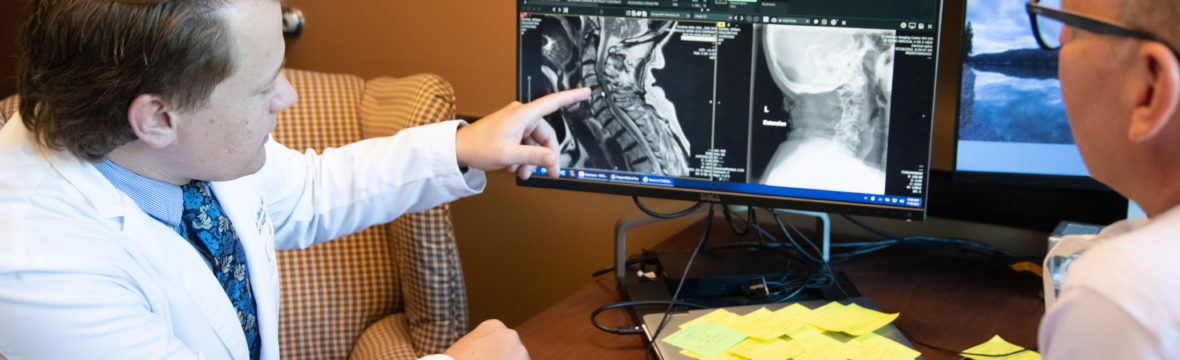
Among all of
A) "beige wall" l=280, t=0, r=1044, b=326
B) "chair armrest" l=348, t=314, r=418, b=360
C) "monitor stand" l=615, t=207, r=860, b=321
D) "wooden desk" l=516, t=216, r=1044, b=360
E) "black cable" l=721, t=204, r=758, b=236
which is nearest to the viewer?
"wooden desk" l=516, t=216, r=1044, b=360

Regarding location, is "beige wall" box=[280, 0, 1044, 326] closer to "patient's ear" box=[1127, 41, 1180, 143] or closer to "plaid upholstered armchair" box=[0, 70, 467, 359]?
"plaid upholstered armchair" box=[0, 70, 467, 359]

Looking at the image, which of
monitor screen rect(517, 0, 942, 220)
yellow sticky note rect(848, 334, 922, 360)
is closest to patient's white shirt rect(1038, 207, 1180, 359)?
yellow sticky note rect(848, 334, 922, 360)

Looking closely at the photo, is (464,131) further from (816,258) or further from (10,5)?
(10,5)

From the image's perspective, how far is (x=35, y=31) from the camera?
3.05ft

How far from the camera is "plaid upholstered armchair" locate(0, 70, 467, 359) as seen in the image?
164cm

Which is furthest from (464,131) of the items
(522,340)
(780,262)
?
(780,262)

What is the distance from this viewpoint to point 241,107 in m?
1.00

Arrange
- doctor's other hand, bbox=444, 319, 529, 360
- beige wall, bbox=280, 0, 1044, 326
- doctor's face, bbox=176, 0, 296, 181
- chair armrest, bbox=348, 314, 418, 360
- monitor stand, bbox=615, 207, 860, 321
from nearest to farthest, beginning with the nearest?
doctor's face, bbox=176, 0, 296, 181 → doctor's other hand, bbox=444, 319, 529, 360 → monitor stand, bbox=615, 207, 860, 321 → chair armrest, bbox=348, 314, 418, 360 → beige wall, bbox=280, 0, 1044, 326

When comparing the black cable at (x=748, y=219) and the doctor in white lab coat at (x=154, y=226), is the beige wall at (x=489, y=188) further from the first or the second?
the doctor in white lab coat at (x=154, y=226)

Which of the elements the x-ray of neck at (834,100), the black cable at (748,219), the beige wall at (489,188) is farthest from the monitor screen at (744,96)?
the beige wall at (489,188)

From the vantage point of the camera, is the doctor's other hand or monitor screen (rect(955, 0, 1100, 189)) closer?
the doctor's other hand

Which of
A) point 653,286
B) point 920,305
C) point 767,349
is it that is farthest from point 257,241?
point 920,305

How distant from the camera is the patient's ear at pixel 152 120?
933 millimetres

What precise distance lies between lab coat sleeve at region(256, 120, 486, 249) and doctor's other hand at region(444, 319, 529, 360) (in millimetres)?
261
